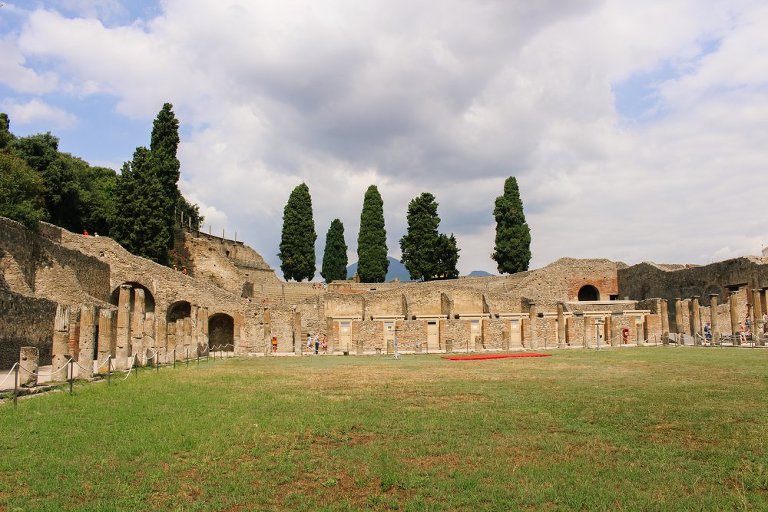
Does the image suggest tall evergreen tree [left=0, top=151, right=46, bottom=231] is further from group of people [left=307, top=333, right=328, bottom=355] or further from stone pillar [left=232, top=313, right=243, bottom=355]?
group of people [left=307, top=333, right=328, bottom=355]

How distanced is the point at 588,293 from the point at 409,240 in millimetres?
18193

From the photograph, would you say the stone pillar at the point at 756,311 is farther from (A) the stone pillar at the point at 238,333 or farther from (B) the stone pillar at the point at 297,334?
(A) the stone pillar at the point at 238,333

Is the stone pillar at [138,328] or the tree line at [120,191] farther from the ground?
the tree line at [120,191]

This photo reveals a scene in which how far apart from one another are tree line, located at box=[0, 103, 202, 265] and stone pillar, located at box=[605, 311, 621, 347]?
31.5 metres

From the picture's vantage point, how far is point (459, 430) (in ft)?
31.5

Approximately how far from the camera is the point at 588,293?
59.3 meters

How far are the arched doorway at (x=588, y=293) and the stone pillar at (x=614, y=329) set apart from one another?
1942cm

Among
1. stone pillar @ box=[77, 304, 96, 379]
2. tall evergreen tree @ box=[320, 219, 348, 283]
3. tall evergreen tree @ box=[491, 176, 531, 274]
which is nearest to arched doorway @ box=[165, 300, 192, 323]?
stone pillar @ box=[77, 304, 96, 379]

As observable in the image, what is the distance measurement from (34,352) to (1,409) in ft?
13.1

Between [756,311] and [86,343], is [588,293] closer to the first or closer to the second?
[756,311]

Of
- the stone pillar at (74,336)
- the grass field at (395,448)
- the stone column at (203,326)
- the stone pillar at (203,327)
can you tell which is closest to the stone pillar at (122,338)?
the stone pillar at (74,336)

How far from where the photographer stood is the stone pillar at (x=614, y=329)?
122 ft

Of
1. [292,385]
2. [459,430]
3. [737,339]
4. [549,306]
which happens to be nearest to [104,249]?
[292,385]

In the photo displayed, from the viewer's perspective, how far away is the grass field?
21.6ft
